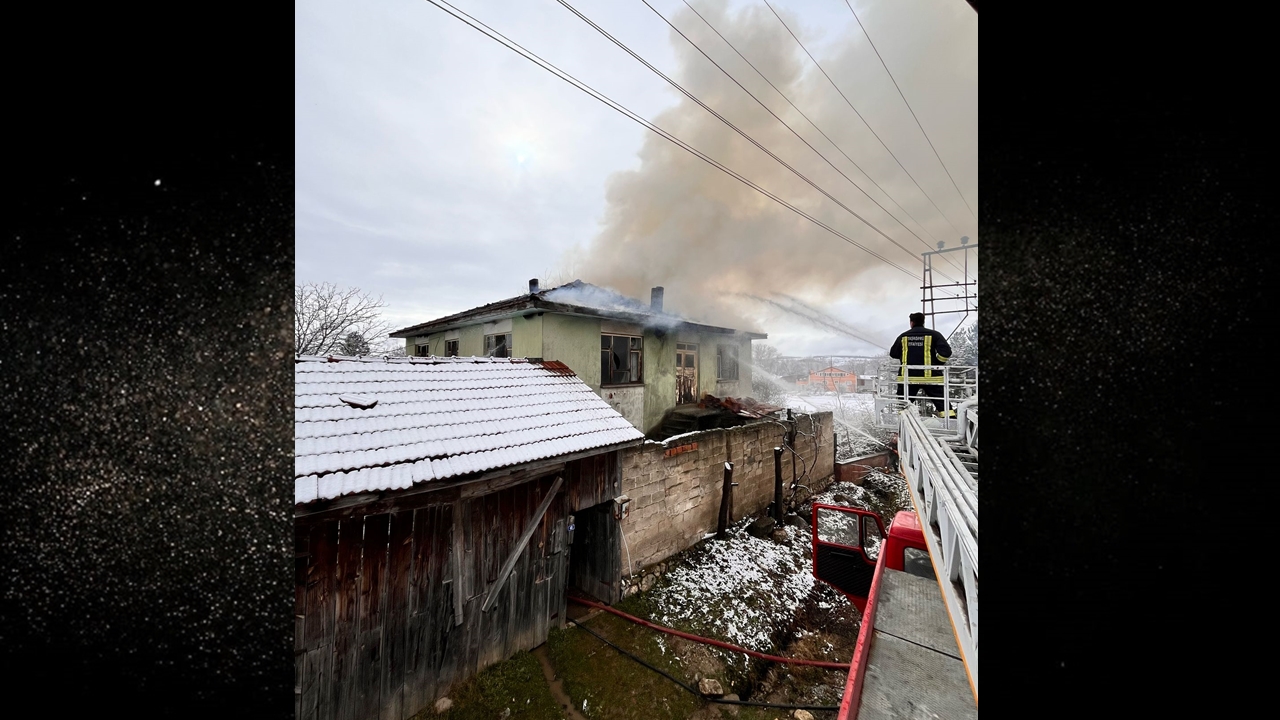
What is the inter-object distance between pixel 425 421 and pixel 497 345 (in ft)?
21.6

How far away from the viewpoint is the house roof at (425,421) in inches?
138

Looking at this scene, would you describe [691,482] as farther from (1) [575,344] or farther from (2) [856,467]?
(2) [856,467]

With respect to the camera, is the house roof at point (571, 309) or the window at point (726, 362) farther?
the window at point (726, 362)

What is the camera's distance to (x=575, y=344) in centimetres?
1005

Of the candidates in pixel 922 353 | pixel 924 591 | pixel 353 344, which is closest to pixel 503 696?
pixel 924 591

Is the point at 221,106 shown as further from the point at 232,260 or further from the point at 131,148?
the point at 232,260

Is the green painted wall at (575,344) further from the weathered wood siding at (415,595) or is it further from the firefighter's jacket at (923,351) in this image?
the firefighter's jacket at (923,351)

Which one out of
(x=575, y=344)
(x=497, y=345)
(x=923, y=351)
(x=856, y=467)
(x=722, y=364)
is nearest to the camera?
(x=923, y=351)

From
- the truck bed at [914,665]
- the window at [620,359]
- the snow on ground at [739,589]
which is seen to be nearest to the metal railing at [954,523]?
the truck bed at [914,665]

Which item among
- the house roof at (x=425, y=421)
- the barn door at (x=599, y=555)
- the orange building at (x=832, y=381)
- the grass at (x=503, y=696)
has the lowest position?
the grass at (x=503, y=696)

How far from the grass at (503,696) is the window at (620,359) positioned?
6.59 meters

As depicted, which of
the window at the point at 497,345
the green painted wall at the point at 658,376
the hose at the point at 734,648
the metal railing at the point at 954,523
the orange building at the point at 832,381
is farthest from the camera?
the orange building at the point at 832,381

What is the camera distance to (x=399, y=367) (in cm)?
537
